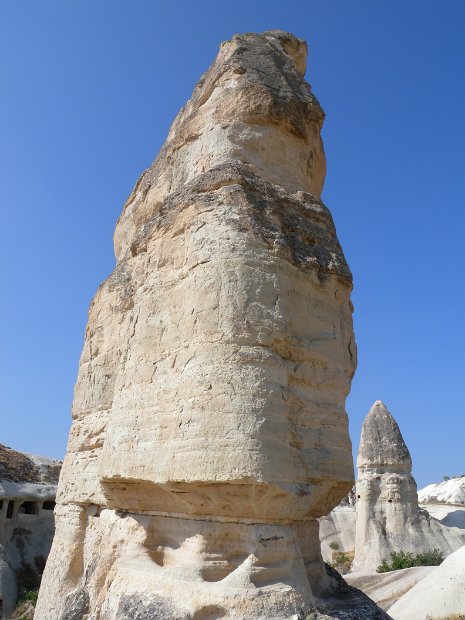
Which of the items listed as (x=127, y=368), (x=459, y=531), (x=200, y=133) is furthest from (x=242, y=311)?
(x=459, y=531)

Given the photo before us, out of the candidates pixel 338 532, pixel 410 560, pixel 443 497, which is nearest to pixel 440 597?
pixel 410 560

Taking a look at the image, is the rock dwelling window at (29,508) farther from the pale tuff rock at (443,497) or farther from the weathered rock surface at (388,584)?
the pale tuff rock at (443,497)

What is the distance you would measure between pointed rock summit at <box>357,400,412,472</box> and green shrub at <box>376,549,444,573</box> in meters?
2.98

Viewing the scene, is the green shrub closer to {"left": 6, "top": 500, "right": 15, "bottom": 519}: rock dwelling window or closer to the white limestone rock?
the white limestone rock

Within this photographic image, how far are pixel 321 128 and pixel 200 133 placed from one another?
1.63 metres

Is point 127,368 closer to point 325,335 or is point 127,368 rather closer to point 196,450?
point 196,450

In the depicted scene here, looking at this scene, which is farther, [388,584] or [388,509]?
[388,509]

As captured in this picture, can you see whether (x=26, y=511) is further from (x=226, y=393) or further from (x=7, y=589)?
(x=226, y=393)

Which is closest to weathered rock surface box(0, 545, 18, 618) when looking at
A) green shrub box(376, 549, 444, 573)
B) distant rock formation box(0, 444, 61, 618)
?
distant rock formation box(0, 444, 61, 618)

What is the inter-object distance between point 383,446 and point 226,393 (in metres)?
17.5

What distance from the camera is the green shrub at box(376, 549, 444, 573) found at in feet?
56.4

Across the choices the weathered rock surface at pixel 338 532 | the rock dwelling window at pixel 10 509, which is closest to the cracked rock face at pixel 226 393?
the rock dwelling window at pixel 10 509

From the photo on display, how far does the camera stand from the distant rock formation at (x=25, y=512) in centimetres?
2064

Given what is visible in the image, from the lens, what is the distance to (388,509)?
63.3 feet
